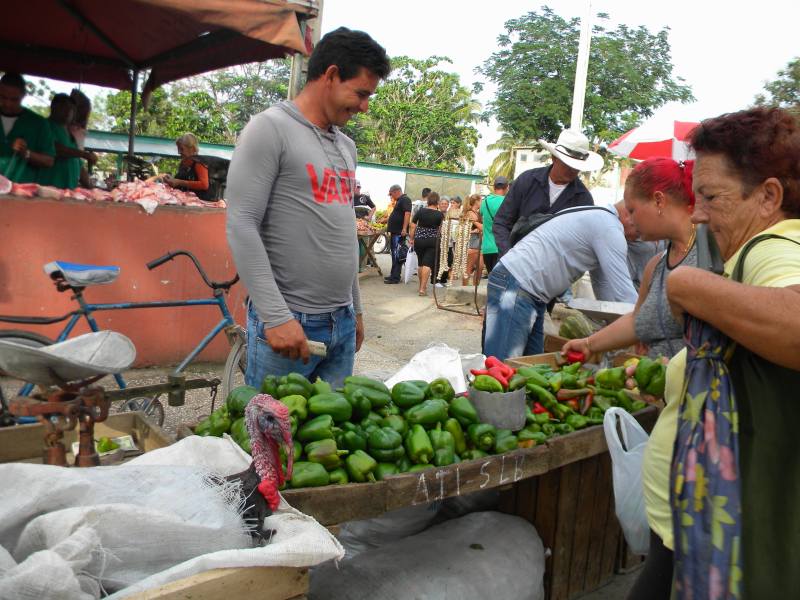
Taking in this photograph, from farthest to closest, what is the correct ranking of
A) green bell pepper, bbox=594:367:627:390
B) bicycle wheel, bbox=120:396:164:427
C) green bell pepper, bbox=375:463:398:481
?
bicycle wheel, bbox=120:396:164:427, green bell pepper, bbox=594:367:627:390, green bell pepper, bbox=375:463:398:481

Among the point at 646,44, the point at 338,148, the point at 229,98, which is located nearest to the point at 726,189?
the point at 338,148

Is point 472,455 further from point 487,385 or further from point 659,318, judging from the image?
point 659,318

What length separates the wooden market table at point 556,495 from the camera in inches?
86.3

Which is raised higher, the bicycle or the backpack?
the backpack

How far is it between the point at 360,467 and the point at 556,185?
3716 millimetres

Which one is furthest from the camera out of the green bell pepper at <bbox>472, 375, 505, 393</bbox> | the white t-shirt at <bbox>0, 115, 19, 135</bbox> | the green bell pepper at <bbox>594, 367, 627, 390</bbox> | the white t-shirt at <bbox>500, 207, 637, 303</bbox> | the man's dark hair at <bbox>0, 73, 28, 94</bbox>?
the white t-shirt at <bbox>0, 115, 19, 135</bbox>

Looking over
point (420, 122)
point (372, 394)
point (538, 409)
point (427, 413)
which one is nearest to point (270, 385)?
point (372, 394)

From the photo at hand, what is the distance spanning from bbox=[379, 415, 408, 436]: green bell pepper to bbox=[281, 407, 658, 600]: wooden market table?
0.26 m

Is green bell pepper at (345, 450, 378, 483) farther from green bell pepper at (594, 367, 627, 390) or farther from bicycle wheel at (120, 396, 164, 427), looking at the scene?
bicycle wheel at (120, 396, 164, 427)

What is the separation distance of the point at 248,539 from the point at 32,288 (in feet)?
16.1

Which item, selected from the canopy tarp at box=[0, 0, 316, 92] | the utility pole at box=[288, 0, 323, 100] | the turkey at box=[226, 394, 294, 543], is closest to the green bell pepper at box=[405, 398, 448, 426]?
the turkey at box=[226, 394, 294, 543]

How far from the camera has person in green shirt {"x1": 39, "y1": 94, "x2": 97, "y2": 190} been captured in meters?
6.57

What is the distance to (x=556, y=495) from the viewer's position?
309 cm

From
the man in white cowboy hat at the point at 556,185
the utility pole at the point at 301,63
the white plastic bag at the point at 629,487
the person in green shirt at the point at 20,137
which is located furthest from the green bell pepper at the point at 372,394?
the person in green shirt at the point at 20,137
